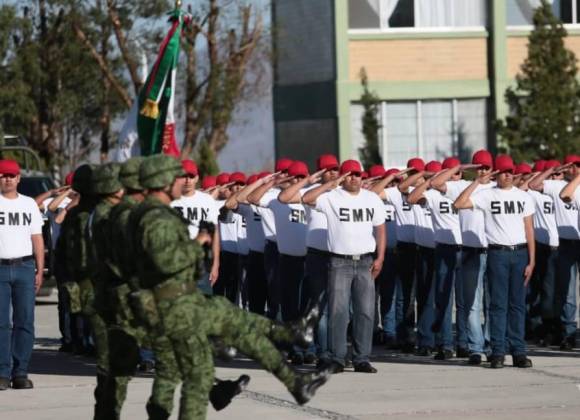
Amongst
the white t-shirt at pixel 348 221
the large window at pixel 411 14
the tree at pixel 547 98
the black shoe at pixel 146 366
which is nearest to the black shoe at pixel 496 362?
the white t-shirt at pixel 348 221

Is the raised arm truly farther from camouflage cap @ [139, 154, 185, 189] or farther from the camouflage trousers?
camouflage cap @ [139, 154, 185, 189]

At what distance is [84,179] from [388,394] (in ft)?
10.5

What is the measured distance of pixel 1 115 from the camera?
138ft

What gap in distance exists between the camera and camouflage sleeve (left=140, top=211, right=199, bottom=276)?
1087 cm

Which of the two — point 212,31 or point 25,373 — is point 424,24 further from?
point 25,373

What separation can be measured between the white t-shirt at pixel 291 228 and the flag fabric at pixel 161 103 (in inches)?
348

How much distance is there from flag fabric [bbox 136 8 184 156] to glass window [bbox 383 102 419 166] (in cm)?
1273

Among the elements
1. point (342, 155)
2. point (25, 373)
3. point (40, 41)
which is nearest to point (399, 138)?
point (342, 155)

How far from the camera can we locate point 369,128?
39.6 m

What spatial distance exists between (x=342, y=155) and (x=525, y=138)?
474 centimetres

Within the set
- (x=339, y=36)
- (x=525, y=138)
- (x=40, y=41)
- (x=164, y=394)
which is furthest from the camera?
(x=40, y=41)

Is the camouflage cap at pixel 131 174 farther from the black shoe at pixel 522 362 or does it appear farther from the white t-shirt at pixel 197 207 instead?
the black shoe at pixel 522 362

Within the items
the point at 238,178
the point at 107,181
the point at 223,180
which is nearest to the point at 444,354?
the point at 238,178

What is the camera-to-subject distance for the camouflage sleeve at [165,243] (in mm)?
10867
